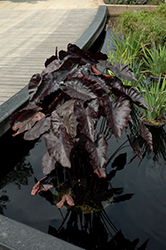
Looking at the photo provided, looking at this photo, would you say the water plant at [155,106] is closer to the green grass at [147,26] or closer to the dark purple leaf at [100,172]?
the dark purple leaf at [100,172]

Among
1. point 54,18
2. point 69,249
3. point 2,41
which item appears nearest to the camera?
point 69,249

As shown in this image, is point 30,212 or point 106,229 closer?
point 106,229

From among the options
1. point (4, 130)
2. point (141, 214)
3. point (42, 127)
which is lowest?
point (141, 214)

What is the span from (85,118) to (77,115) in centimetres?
5

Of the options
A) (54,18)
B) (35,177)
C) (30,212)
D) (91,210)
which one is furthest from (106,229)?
(54,18)

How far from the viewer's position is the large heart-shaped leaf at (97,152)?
1.60 m

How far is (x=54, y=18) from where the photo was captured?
7332 mm

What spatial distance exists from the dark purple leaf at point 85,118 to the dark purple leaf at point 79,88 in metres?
0.07

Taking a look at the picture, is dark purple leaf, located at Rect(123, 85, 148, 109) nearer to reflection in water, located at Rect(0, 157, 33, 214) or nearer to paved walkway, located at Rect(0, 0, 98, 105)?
reflection in water, located at Rect(0, 157, 33, 214)

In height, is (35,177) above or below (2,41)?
below

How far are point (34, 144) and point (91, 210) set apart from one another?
1.17 metres

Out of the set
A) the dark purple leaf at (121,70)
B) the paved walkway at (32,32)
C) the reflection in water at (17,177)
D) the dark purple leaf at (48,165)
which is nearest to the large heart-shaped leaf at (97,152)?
the dark purple leaf at (48,165)

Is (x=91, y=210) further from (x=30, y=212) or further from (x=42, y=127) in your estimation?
(x=42, y=127)

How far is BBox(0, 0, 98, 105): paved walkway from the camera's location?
3.96 m
